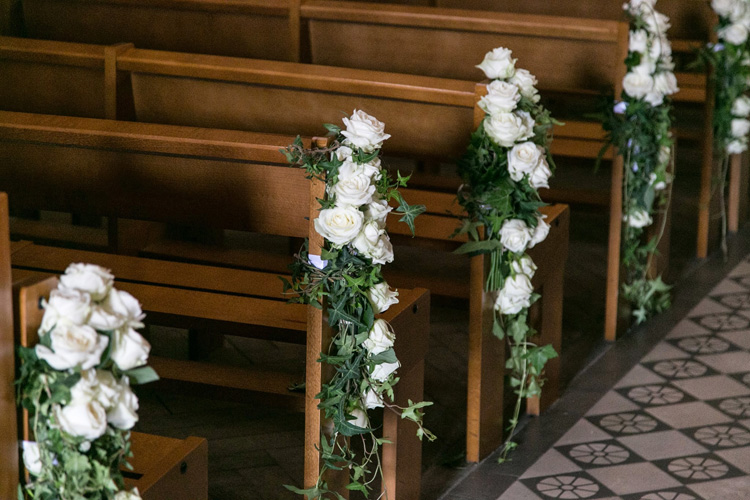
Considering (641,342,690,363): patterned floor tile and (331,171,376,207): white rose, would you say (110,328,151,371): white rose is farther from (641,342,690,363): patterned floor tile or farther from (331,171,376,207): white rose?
(641,342,690,363): patterned floor tile

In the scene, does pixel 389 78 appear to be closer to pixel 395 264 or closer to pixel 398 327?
pixel 398 327

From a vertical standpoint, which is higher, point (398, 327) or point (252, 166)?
point (252, 166)

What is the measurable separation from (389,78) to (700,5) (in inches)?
90.4

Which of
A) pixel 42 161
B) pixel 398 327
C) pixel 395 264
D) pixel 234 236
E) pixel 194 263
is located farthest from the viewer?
pixel 234 236

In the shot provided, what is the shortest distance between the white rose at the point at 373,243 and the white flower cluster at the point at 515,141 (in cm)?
78

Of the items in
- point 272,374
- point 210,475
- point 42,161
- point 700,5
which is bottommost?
point 210,475

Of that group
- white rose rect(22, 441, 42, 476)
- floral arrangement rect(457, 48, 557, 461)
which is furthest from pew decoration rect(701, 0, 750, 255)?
white rose rect(22, 441, 42, 476)

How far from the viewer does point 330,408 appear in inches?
104

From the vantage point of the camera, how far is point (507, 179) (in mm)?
3238

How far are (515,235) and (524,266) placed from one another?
0.15 m

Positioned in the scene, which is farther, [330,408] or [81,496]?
[330,408]

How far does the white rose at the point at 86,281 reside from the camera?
1812 millimetres

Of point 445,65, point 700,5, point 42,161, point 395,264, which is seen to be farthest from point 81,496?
point 700,5

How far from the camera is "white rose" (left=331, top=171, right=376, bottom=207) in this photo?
2.42 metres
